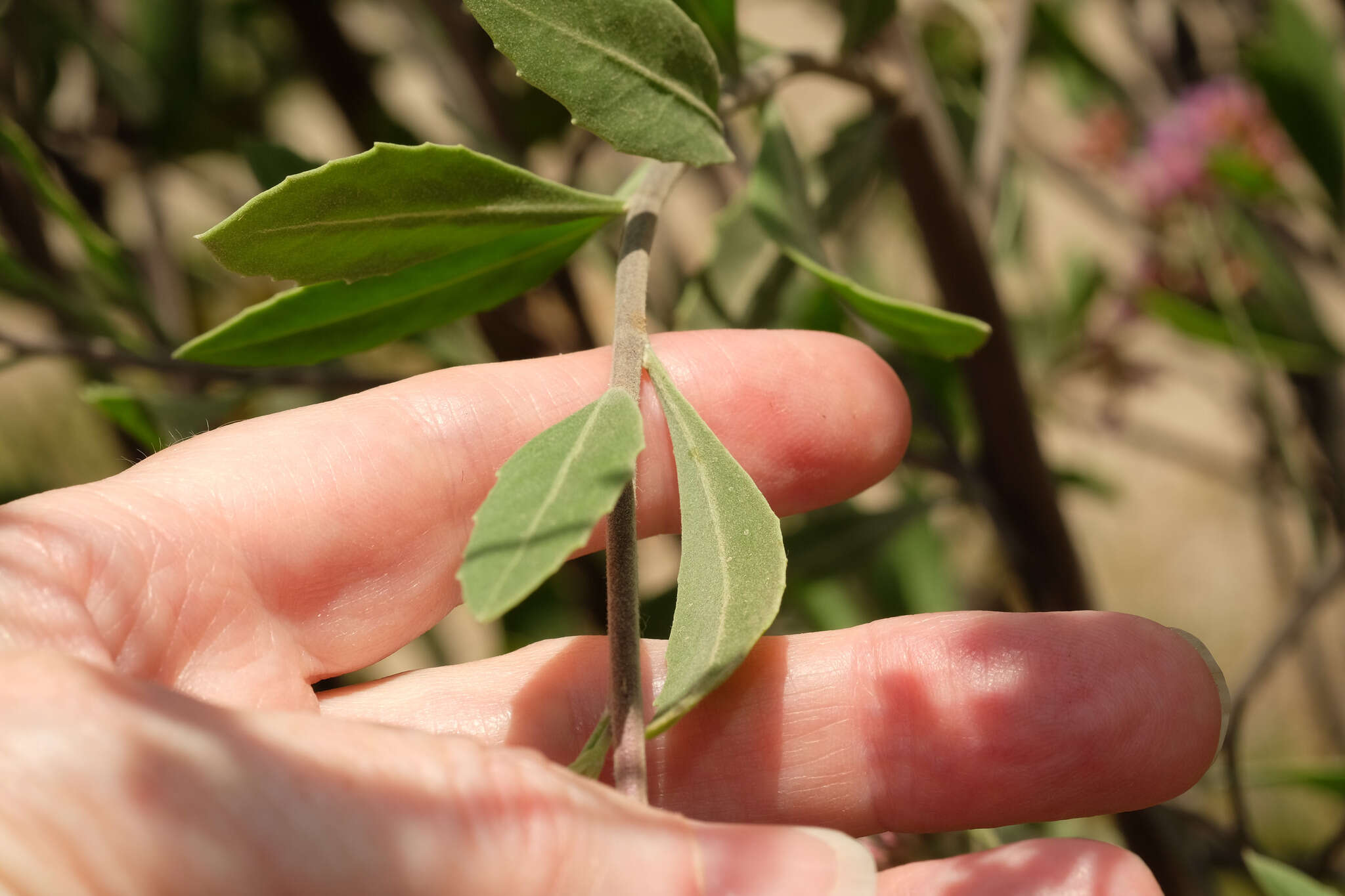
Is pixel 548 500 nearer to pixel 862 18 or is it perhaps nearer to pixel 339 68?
pixel 862 18

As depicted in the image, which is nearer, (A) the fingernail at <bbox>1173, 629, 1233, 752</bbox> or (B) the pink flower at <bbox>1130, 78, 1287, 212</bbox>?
(A) the fingernail at <bbox>1173, 629, 1233, 752</bbox>

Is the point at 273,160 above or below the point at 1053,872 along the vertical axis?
above

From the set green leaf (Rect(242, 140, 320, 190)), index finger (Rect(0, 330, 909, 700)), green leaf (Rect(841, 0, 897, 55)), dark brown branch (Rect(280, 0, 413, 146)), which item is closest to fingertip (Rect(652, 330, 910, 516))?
index finger (Rect(0, 330, 909, 700))

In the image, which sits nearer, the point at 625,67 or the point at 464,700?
the point at 625,67

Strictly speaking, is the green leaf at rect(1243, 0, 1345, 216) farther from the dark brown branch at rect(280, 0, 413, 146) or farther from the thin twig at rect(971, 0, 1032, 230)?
the dark brown branch at rect(280, 0, 413, 146)

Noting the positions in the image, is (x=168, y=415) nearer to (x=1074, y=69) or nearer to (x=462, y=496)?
(x=462, y=496)

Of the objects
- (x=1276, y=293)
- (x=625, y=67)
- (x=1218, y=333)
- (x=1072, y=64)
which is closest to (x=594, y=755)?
(x=625, y=67)
